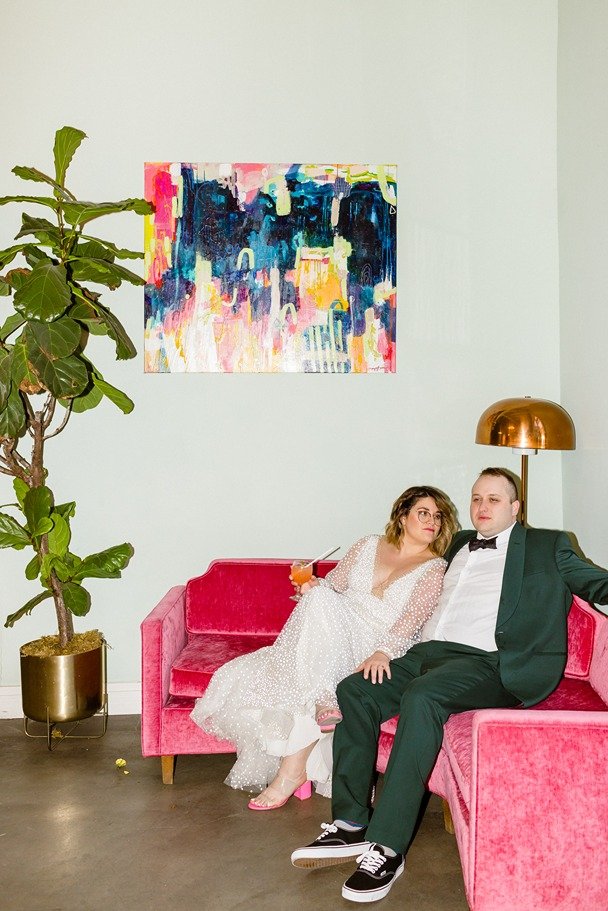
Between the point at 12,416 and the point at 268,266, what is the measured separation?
139cm

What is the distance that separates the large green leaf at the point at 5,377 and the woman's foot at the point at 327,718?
176 cm

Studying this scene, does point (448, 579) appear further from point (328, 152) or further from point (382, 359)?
point (328, 152)

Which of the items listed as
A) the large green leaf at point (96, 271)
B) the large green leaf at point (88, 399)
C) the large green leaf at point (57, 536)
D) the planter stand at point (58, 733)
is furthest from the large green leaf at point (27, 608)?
the large green leaf at point (96, 271)

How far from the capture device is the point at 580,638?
295cm

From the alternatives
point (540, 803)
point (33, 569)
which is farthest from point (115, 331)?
point (540, 803)

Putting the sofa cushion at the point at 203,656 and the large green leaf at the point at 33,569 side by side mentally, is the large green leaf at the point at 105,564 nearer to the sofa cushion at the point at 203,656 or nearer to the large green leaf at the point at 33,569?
the large green leaf at the point at 33,569

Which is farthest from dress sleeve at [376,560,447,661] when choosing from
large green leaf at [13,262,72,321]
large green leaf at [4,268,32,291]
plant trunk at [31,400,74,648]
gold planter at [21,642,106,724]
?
large green leaf at [4,268,32,291]

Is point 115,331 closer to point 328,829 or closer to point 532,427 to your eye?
point 532,427

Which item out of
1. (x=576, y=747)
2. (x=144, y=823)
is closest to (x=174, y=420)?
(x=144, y=823)

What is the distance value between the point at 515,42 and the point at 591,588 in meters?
2.72

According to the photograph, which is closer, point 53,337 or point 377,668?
point 377,668

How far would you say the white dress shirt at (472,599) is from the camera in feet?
9.38

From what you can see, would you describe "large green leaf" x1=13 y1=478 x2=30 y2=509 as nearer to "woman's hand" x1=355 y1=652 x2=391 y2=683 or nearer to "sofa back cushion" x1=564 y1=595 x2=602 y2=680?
"woman's hand" x1=355 y1=652 x2=391 y2=683

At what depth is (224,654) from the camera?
3.29m
